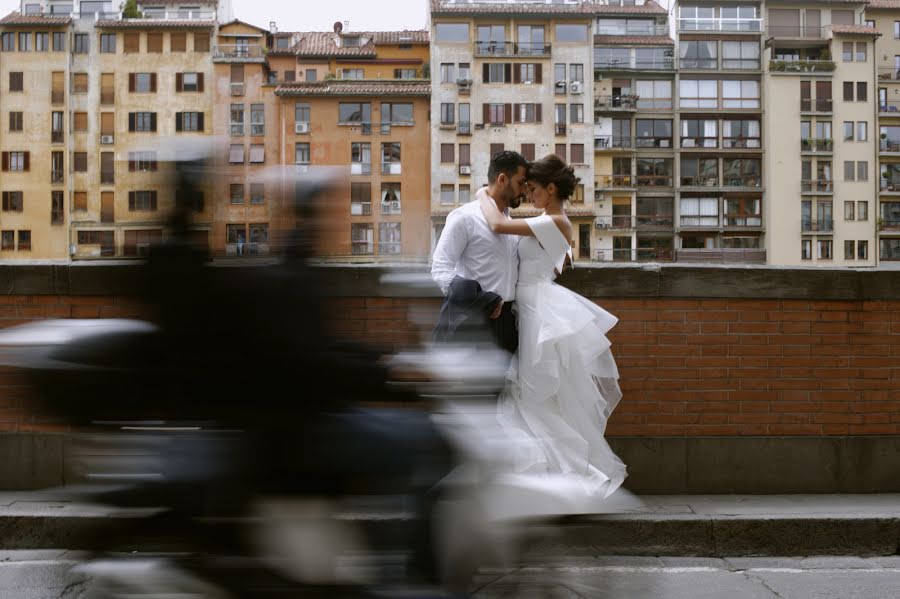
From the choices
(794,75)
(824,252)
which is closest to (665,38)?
(794,75)

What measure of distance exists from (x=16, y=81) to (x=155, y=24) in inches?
564

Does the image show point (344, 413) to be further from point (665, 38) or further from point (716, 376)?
point (665, 38)

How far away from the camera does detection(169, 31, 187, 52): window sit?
101 metres

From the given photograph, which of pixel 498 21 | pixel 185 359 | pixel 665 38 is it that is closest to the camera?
pixel 185 359

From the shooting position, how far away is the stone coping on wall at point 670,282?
6891mm

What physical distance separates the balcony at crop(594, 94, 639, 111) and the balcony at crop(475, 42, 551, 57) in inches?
259

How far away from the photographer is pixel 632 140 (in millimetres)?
97000

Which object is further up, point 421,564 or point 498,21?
point 498,21

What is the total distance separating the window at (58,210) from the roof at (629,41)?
52068 mm

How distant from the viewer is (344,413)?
3006mm

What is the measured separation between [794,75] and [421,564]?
Answer: 340 feet

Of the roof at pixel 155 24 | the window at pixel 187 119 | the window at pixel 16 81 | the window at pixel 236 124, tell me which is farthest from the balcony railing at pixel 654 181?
the window at pixel 236 124

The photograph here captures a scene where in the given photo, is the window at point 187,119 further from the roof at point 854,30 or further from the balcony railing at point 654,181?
the roof at point 854,30

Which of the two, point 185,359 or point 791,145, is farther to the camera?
point 791,145
